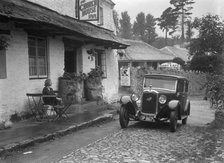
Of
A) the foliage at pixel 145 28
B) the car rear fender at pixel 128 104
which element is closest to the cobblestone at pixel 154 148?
the car rear fender at pixel 128 104

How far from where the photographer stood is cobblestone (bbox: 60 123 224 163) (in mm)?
6941

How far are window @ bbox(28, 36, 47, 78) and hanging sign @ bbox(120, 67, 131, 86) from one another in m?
15.0

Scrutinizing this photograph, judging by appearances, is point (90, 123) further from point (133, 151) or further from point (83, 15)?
point (83, 15)

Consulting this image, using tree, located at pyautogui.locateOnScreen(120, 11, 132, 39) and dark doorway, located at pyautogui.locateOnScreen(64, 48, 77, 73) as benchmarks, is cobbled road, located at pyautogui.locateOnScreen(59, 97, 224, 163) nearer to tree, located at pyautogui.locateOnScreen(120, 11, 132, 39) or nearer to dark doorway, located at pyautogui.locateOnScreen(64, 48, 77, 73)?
dark doorway, located at pyautogui.locateOnScreen(64, 48, 77, 73)

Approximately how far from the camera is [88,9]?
15.6 meters

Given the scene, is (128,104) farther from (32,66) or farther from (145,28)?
(145,28)

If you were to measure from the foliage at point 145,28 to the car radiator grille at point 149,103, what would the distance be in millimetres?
68981

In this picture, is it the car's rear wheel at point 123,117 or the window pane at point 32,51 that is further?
the window pane at point 32,51

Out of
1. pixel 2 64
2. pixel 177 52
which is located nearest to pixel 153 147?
pixel 2 64

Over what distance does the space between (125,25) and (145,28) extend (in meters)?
5.14

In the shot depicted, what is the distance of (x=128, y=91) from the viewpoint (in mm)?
27328

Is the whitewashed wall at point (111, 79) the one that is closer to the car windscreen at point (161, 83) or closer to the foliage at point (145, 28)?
the car windscreen at point (161, 83)

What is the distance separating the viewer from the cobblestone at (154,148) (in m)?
6.94

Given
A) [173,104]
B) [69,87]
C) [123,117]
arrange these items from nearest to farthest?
[173,104] < [123,117] < [69,87]
